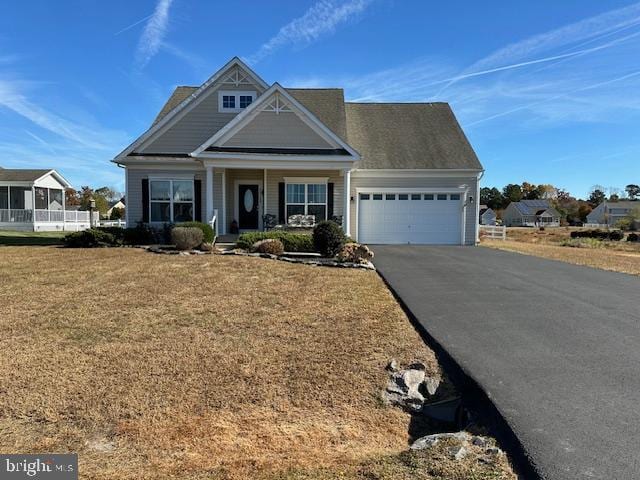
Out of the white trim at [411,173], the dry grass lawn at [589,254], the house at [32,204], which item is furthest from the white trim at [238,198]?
the house at [32,204]

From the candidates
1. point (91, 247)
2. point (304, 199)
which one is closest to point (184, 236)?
point (91, 247)

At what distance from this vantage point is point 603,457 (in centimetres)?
306

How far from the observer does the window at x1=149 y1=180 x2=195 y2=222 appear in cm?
1808

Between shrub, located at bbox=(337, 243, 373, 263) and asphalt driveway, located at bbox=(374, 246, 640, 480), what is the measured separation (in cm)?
178

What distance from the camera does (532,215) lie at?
9481 cm

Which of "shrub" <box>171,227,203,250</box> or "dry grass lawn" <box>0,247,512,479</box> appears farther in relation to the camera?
"shrub" <box>171,227,203,250</box>

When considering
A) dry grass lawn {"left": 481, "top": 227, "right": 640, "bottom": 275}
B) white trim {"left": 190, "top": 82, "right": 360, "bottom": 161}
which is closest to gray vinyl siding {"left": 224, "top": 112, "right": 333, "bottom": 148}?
white trim {"left": 190, "top": 82, "right": 360, "bottom": 161}

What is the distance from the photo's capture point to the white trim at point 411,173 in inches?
744

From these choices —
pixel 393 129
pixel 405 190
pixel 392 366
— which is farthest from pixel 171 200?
pixel 392 366

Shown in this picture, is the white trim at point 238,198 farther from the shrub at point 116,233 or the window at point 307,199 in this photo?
the shrub at point 116,233

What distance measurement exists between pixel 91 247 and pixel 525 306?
1389cm

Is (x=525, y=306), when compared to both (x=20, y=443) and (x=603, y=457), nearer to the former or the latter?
(x=603, y=457)

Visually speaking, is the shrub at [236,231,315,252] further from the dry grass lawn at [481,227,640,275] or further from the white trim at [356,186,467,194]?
the dry grass lawn at [481,227,640,275]

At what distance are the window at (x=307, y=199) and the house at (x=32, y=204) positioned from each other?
922 inches
